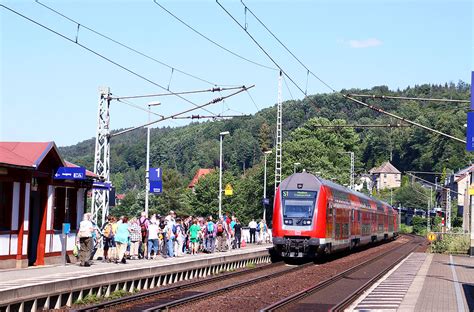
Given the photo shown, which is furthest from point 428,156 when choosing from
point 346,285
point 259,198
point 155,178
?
point 346,285

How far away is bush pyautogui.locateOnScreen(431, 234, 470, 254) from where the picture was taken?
48862mm

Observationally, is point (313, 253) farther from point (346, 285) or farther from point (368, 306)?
point (368, 306)

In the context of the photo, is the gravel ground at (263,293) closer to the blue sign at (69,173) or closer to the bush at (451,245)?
the blue sign at (69,173)

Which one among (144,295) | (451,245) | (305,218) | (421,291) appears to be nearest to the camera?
(144,295)

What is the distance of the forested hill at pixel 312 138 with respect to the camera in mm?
114438

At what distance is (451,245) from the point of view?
49.1 meters

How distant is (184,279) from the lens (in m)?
26.0

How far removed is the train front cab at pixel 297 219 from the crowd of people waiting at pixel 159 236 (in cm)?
385

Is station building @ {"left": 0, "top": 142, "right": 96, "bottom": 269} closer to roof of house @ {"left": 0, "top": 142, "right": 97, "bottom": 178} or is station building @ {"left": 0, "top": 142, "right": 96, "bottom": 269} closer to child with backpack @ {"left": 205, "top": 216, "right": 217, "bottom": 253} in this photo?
roof of house @ {"left": 0, "top": 142, "right": 97, "bottom": 178}

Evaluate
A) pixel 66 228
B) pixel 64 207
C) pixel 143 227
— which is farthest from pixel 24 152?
pixel 143 227

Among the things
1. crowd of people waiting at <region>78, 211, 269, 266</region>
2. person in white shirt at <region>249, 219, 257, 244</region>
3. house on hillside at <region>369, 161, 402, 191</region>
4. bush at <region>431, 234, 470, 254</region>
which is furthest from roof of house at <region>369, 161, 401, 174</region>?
crowd of people waiting at <region>78, 211, 269, 266</region>

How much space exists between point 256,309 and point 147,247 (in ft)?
44.3

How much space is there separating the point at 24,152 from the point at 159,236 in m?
10.4

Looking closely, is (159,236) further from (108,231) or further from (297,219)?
(297,219)
